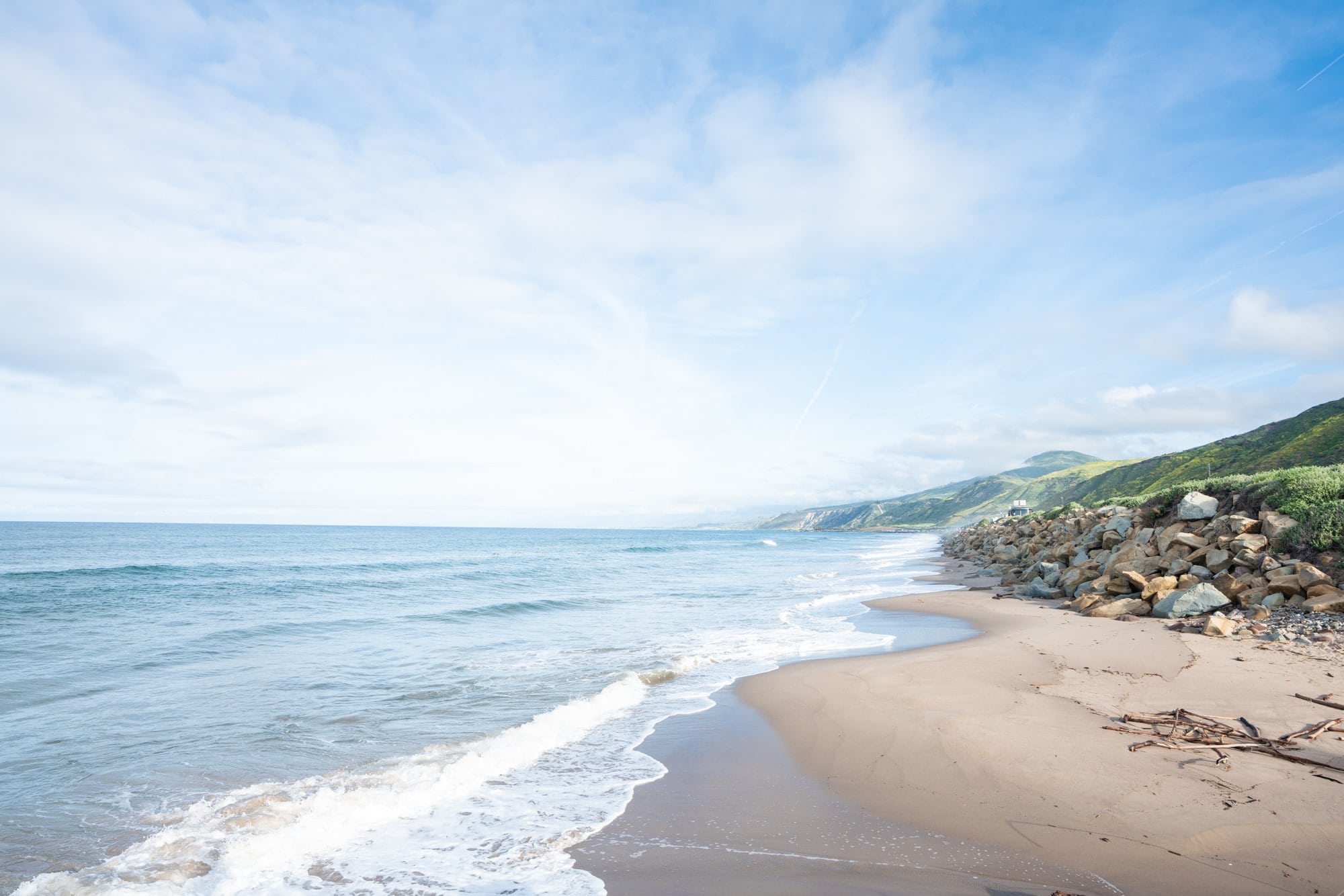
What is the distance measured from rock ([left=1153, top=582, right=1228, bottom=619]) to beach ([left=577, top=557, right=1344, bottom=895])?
9.44ft

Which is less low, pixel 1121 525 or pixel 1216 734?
pixel 1121 525

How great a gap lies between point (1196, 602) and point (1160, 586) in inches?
52.3

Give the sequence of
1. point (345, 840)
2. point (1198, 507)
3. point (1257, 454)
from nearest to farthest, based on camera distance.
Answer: point (345, 840) → point (1198, 507) → point (1257, 454)

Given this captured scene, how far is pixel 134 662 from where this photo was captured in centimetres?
1374

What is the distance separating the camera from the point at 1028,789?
20.0 feet

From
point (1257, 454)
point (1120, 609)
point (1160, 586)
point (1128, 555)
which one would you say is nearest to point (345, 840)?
point (1120, 609)

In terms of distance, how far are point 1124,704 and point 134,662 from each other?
1864 centimetres

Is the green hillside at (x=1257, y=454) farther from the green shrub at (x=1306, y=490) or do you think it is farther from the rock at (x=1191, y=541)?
the rock at (x=1191, y=541)

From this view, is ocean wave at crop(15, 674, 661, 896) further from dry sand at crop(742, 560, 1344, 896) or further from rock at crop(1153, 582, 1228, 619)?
rock at crop(1153, 582, 1228, 619)

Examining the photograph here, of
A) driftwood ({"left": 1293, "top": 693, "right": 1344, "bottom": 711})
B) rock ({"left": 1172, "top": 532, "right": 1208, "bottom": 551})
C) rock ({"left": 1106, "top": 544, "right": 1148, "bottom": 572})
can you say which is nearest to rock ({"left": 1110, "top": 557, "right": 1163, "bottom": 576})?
rock ({"left": 1106, "top": 544, "right": 1148, "bottom": 572})

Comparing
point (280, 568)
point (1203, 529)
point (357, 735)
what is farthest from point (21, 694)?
point (280, 568)

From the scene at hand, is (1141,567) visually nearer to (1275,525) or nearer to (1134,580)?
(1134,580)

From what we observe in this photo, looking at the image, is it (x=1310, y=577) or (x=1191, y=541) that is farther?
(x=1191, y=541)

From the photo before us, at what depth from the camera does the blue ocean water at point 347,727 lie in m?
5.53
